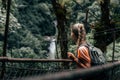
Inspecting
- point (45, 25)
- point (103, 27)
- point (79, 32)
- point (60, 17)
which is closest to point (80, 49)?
point (79, 32)

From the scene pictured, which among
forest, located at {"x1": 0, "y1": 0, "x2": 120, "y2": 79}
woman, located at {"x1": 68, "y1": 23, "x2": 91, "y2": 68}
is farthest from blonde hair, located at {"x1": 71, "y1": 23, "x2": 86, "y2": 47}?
forest, located at {"x1": 0, "y1": 0, "x2": 120, "y2": 79}

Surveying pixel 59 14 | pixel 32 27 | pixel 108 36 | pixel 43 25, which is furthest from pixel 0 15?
pixel 43 25

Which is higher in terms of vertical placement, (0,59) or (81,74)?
(81,74)

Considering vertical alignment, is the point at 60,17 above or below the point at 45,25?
above

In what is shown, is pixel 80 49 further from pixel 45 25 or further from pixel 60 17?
pixel 45 25

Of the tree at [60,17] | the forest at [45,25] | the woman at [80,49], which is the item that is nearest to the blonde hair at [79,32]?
the woman at [80,49]

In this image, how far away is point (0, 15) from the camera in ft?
57.6

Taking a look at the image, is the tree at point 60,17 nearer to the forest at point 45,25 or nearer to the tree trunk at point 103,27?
the forest at point 45,25

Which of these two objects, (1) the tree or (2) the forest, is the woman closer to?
(2) the forest

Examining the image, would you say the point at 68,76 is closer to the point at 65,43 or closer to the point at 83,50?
the point at 83,50

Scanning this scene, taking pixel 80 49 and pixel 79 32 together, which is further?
pixel 79 32

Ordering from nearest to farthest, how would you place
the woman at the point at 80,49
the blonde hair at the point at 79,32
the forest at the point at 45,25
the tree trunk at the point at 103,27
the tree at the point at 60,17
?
the woman at the point at 80,49 → the blonde hair at the point at 79,32 → the tree at the point at 60,17 → the tree trunk at the point at 103,27 → the forest at the point at 45,25

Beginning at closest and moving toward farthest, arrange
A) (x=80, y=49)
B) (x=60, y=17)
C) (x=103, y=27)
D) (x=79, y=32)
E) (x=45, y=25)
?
(x=80, y=49) → (x=79, y=32) → (x=60, y=17) → (x=103, y=27) → (x=45, y=25)

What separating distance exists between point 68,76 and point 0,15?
16241 millimetres
